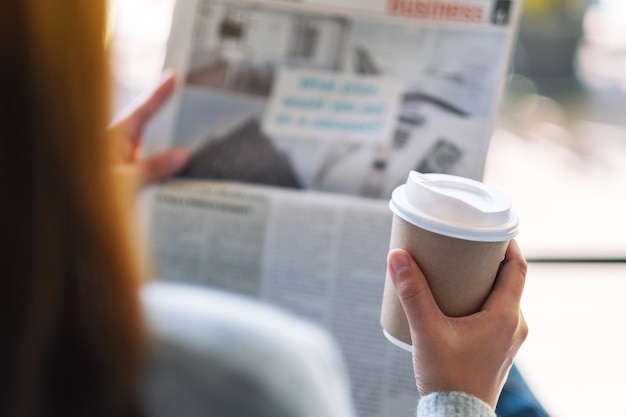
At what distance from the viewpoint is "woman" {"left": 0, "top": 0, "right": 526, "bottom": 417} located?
298 mm

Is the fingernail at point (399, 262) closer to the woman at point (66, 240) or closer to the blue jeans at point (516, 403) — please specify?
the woman at point (66, 240)

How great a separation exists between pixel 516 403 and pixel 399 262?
0.79 feet

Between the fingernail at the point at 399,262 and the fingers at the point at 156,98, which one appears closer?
the fingernail at the point at 399,262

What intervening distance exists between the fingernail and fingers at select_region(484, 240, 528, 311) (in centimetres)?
6

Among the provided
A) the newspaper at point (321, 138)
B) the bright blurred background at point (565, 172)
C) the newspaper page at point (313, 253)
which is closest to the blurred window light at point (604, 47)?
the bright blurred background at point (565, 172)

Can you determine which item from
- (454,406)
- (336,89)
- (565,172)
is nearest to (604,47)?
(565,172)

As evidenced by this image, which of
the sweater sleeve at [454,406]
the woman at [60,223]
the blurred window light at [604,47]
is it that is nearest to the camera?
the woman at [60,223]

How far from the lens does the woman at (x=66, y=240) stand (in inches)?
11.7

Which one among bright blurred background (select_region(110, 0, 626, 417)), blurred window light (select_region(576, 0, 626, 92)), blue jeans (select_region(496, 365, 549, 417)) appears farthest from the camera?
blurred window light (select_region(576, 0, 626, 92))

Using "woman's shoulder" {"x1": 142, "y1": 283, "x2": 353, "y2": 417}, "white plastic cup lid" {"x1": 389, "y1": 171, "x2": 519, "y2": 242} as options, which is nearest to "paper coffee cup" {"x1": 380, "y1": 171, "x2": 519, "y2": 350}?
"white plastic cup lid" {"x1": 389, "y1": 171, "x2": 519, "y2": 242}

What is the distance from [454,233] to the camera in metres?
0.43

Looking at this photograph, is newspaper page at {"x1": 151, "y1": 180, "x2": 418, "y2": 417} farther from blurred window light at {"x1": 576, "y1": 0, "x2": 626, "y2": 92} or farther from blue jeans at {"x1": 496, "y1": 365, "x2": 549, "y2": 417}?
blurred window light at {"x1": 576, "y1": 0, "x2": 626, "y2": 92}

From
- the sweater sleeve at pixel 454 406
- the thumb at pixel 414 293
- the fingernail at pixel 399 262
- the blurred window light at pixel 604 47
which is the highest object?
the blurred window light at pixel 604 47

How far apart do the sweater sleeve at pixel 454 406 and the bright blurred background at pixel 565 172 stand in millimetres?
277
